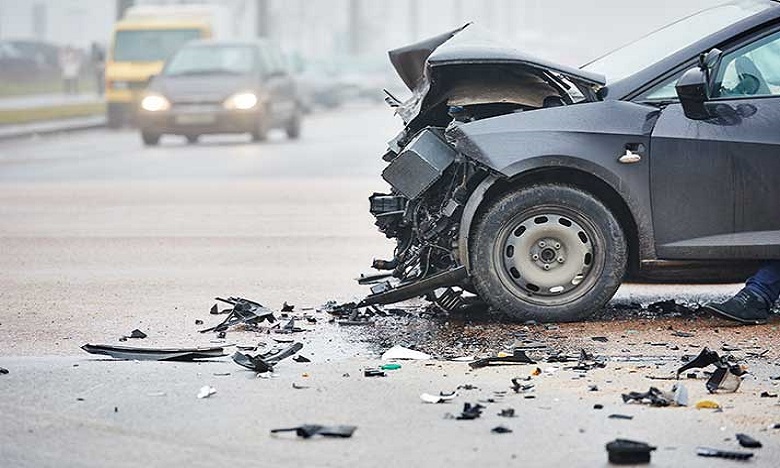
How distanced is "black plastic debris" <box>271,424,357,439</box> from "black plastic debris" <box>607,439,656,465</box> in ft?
3.20

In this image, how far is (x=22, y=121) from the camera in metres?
34.1

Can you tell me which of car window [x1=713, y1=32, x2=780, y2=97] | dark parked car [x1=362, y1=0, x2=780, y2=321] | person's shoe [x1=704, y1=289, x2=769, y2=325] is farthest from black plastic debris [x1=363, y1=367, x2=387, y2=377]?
car window [x1=713, y1=32, x2=780, y2=97]

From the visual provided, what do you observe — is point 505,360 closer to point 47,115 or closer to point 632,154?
point 632,154

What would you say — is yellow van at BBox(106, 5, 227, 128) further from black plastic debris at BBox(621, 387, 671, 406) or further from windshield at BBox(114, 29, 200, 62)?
black plastic debris at BBox(621, 387, 671, 406)

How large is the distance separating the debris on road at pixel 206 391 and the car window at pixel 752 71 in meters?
3.28

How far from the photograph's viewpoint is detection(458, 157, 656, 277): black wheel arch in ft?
26.3

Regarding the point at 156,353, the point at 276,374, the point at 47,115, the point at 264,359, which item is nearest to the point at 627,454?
the point at 276,374

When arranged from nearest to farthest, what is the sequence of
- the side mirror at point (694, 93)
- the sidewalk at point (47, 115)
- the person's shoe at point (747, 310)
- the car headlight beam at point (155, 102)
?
the side mirror at point (694, 93)
the person's shoe at point (747, 310)
the car headlight beam at point (155, 102)
the sidewalk at point (47, 115)

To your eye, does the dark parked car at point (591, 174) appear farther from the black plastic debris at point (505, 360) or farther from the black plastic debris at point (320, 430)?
the black plastic debris at point (320, 430)

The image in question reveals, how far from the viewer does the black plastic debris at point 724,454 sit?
210 inches

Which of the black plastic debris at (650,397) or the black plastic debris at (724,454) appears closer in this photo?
the black plastic debris at (724,454)

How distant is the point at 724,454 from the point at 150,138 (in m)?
23.1

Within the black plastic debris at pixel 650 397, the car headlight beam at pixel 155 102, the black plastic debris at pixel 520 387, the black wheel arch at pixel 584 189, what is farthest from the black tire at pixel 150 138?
the black plastic debris at pixel 650 397

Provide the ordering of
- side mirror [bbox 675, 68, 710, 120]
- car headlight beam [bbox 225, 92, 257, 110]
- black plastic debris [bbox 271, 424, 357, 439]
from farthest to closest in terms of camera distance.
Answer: car headlight beam [bbox 225, 92, 257, 110], side mirror [bbox 675, 68, 710, 120], black plastic debris [bbox 271, 424, 357, 439]
